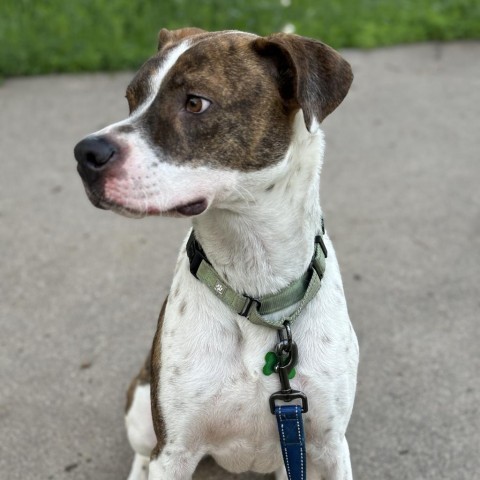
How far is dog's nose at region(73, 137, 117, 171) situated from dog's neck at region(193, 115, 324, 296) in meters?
0.43

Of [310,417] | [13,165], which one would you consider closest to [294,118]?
[310,417]

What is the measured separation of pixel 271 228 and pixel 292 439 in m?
0.69

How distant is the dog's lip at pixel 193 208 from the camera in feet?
8.10

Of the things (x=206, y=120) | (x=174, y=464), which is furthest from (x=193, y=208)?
(x=174, y=464)

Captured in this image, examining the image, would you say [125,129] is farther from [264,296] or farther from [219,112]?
[264,296]

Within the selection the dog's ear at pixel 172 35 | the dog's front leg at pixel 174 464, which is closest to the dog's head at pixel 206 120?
the dog's ear at pixel 172 35

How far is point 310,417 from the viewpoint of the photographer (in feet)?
9.23

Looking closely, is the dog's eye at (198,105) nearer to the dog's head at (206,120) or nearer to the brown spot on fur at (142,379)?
the dog's head at (206,120)

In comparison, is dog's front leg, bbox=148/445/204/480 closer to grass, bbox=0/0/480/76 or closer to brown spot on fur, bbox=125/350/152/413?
brown spot on fur, bbox=125/350/152/413

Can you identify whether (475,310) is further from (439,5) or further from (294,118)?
(439,5)

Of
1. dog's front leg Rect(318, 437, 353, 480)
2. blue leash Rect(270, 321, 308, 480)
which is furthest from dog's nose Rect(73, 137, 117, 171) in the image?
dog's front leg Rect(318, 437, 353, 480)

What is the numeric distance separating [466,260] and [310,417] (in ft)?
7.81

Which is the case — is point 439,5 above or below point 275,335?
below

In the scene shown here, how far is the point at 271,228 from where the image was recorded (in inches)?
107
